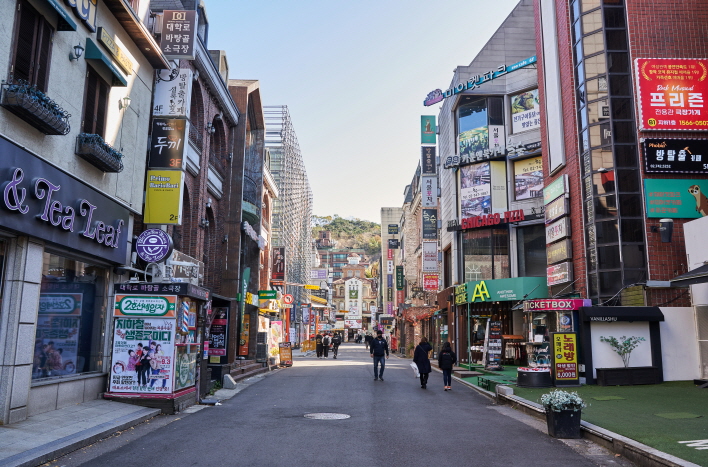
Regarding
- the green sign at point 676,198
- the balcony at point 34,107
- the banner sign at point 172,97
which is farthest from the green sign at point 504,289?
the balcony at point 34,107

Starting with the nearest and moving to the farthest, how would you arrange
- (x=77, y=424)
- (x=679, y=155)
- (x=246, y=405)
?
(x=77, y=424)
(x=246, y=405)
(x=679, y=155)

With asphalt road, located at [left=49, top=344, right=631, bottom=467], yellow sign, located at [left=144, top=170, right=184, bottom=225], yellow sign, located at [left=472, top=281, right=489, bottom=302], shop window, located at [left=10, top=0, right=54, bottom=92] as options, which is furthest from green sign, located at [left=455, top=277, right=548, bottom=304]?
shop window, located at [left=10, top=0, right=54, bottom=92]

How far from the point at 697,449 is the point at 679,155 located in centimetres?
1506

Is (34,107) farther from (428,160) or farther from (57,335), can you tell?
(428,160)

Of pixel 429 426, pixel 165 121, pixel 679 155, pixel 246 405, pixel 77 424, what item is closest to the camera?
pixel 77 424

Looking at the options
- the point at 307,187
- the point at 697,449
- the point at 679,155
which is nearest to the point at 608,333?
the point at 679,155

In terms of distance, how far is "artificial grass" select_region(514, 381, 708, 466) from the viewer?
327 inches

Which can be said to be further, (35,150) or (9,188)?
(35,150)

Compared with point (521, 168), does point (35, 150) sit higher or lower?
lower

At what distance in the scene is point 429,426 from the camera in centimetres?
1102

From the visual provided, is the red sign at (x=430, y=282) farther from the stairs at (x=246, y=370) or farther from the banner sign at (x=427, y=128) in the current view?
the stairs at (x=246, y=370)

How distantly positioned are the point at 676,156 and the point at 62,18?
62.5 feet

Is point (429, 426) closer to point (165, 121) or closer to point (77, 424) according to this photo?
point (77, 424)

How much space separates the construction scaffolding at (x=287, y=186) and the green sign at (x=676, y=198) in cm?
2698
